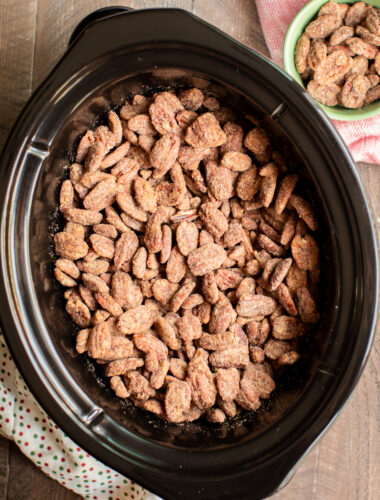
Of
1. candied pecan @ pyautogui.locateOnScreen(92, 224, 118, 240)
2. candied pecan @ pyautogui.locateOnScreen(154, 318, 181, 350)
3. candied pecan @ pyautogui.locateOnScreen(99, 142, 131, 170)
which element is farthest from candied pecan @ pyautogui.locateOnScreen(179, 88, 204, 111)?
candied pecan @ pyautogui.locateOnScreen(154, 318, 181, 350)

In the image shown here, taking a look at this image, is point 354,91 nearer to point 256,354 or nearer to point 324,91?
point 324,91

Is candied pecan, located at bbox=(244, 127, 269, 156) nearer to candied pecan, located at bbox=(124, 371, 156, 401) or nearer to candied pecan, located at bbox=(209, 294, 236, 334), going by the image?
candied pecan, located at bbox=(209, 294, 236, 334)

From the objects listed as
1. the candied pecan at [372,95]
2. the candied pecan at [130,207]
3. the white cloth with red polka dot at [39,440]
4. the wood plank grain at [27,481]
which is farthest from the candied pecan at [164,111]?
the wood plank grain at [27,481]

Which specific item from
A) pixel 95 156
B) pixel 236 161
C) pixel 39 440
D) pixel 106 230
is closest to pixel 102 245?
pixel 106 230

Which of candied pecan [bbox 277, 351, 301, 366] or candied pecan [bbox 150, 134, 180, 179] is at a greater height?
candied pecan [bbox 150, 134, 180, 179]

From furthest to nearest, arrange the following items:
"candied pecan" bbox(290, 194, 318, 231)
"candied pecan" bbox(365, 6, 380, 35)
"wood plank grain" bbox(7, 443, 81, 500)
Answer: "wood plank grain" bbox(7, 443, 81, 500)
"candied pecan" bbox(365, 6, 380, 35)
"candied pecan" bbox(290, 194, 318, 231)
